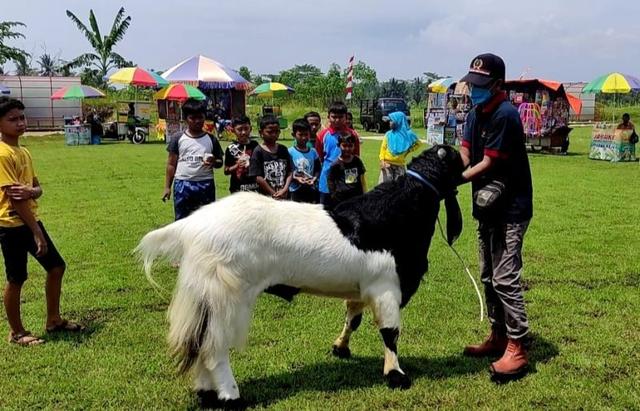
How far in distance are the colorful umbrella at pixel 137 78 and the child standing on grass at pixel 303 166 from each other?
63.9 feet

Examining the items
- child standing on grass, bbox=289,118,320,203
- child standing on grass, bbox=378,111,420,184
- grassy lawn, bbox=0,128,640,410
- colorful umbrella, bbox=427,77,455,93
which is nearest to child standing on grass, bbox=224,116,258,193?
child standing on grass, bbox=289,118,320,203

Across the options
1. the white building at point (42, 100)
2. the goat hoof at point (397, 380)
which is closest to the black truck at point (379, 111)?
the white building at point (42, 100)

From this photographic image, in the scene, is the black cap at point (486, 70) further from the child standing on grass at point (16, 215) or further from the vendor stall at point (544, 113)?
the vendor stall at point (544, 113)

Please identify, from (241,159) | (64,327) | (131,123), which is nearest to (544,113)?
(131,123)

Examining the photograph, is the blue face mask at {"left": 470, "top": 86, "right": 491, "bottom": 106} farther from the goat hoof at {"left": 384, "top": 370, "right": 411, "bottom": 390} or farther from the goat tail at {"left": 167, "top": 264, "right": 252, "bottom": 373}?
the goat tail at {"left": 167, "top": 264, "right": 252, "bottom": 373}

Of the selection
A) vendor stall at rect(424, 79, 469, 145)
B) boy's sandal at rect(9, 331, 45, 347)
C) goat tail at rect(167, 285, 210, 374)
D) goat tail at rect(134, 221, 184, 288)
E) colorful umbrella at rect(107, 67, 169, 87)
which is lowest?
boy's sandal at rect(9, 331, 45, 347)

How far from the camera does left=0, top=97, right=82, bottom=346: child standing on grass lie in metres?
4.51

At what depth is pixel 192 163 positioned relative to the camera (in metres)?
6.28

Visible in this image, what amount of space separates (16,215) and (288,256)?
2273 mm

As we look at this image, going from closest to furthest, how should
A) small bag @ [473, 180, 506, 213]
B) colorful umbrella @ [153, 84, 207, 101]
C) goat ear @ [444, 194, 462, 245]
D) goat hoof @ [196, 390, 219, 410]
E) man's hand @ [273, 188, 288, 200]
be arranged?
goat hoof @ [196, 390, 219, 410]
small bag @ [473, 180, 506, 213]
goat ear @ [444, 194, 462, 245]
man's hand @ [273, 188, 288, 200]
colorful umbrella @ [153, 84, 207, 101]

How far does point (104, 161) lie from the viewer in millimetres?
18734

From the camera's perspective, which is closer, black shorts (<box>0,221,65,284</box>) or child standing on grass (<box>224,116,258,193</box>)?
black shorts (<box>0,221,65,284</box>)

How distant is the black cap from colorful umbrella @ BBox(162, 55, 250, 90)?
21.9 m

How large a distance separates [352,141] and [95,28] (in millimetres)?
37968
